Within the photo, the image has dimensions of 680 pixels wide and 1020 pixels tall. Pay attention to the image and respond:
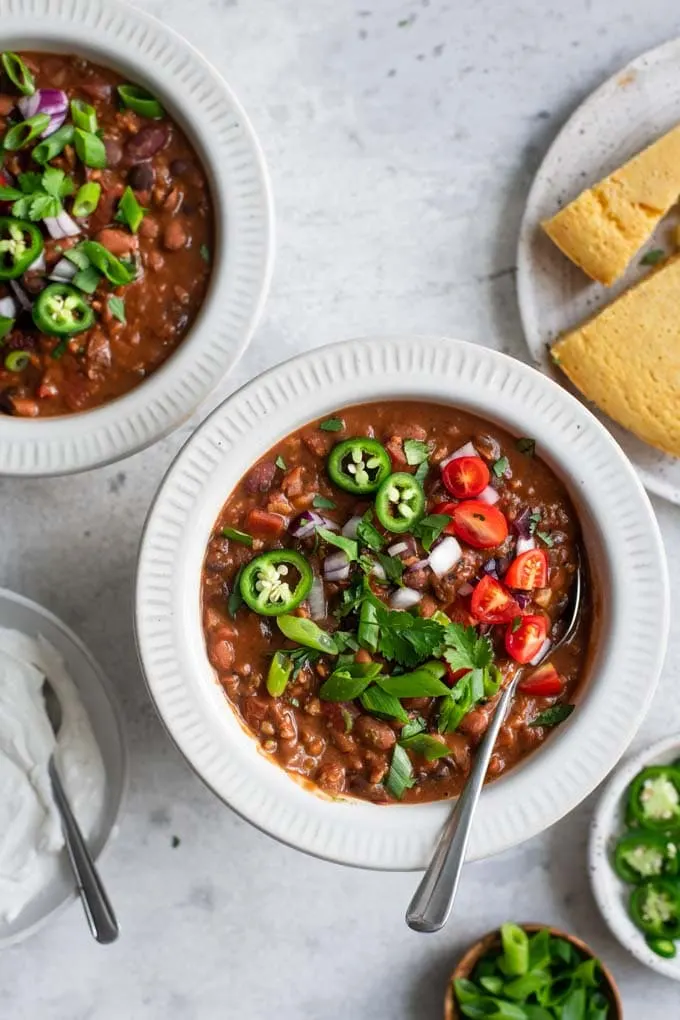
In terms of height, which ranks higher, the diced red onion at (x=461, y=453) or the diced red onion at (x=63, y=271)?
the diced red onion at (x=461, y=453)

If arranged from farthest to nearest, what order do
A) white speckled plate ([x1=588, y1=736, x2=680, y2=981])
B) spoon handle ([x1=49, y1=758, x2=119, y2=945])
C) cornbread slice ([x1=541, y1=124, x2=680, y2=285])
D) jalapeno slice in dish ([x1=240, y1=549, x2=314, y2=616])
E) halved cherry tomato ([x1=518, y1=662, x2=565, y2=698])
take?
white speckled plate ([x1=588, y1=736, x2=680, y2=981]) < cornbread slice ([x1=541, y1=124, x2=680, y2=285]) < spoon handle ([x1=49, y1=758, x2=119, y2=945]) < halved cherry tomato ([x1=518, y1=662, x2=565, y2=698]) < jalapeno slice in dish ([x1=240, y1=549, x2=314, y2=616])

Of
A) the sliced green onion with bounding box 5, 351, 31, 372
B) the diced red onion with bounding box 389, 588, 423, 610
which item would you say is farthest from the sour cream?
the diced red onion with bounding box 389, 588, 423, 610

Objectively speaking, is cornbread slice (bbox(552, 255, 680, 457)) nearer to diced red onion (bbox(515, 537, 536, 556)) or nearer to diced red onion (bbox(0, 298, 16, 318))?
diced red onion (bbox(515, 537, 536, 556))

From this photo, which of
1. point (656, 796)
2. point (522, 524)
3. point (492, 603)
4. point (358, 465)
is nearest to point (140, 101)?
point (358, 465)

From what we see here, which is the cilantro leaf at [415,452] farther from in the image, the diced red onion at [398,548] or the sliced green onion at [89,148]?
the sliced green onion at [89,148]

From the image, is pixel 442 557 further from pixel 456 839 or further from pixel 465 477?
pixel 456 839

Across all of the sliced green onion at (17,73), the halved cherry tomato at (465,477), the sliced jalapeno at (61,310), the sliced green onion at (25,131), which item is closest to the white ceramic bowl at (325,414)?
the halved cherry tomato at (465,477)
